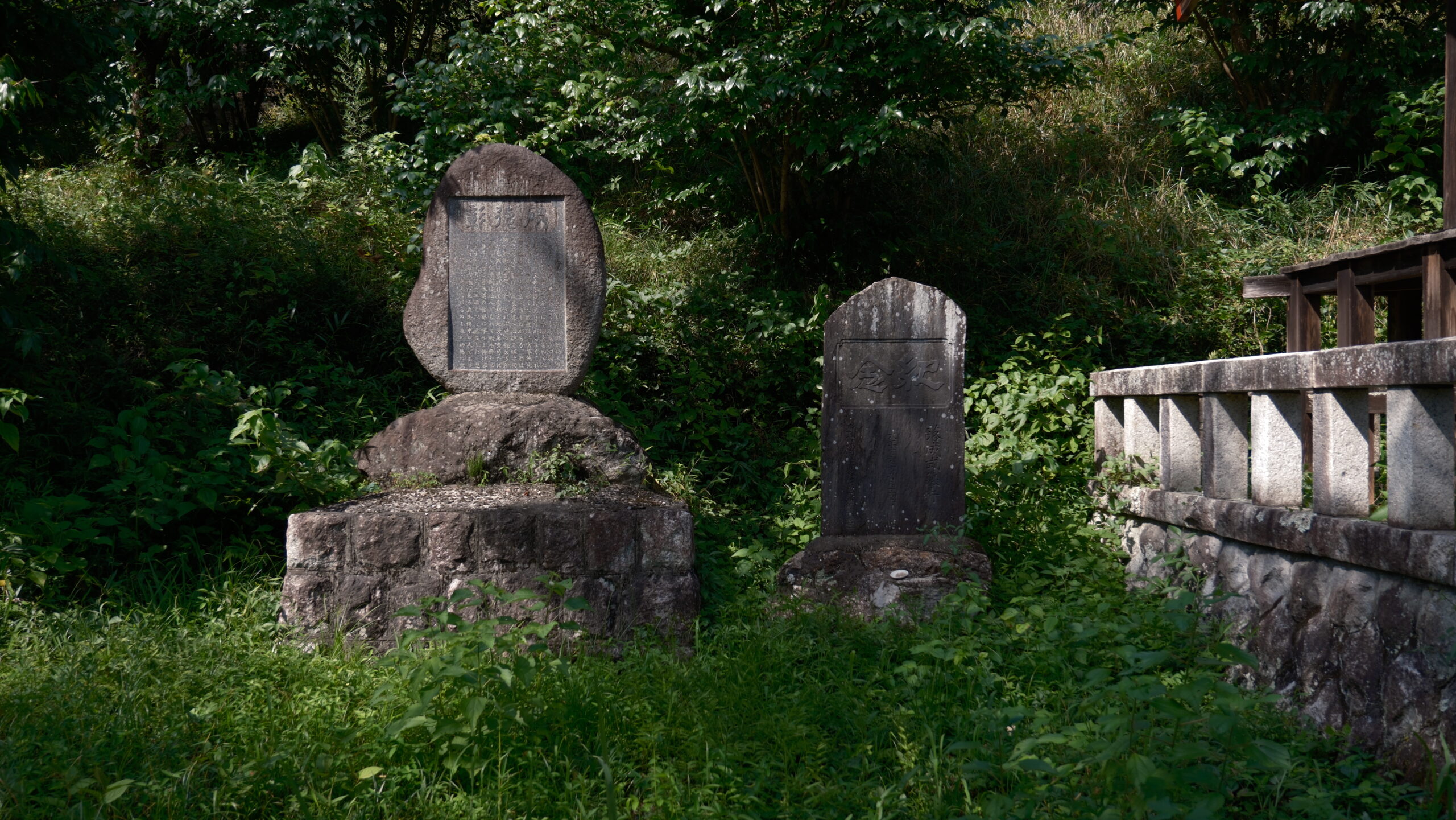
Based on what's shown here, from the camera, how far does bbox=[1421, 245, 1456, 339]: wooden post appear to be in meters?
4.84

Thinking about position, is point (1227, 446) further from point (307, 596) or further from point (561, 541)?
point (307, 596)

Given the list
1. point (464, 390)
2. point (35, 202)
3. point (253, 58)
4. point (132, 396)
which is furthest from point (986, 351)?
point (253, 58)

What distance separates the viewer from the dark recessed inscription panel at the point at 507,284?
4730 mm

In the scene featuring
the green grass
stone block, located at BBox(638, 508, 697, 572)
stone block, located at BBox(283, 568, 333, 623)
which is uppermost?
stone block, located at BBox(638, 508, 697, 572)

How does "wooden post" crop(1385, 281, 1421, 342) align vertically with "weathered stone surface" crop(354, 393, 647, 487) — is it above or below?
above

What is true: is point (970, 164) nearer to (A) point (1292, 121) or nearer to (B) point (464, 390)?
(A) point (1292, 121)

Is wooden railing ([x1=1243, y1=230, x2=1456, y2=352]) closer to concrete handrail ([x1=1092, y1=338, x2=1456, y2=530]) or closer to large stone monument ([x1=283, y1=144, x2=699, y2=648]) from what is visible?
concrete handrail ([x1=1092, y1=338, x2=1456, y2=530])

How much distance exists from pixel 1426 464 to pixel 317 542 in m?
3.87

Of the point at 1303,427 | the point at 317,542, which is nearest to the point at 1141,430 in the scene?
the point at 1303,427

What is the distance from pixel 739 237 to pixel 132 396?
15.6 feet

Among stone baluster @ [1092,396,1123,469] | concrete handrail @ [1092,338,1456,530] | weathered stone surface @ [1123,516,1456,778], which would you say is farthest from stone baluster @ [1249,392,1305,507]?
stone baluster @ [1092,396,1123,469]

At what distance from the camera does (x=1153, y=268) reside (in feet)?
25.7

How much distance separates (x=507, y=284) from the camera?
4.75 metres

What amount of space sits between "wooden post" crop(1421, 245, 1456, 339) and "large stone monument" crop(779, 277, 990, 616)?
8.39ft
